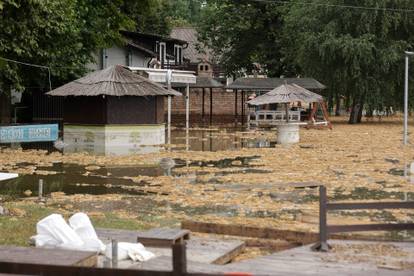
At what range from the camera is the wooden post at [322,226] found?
28.3 ft

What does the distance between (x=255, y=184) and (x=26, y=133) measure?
6.48m

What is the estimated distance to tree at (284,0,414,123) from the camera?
4738 centimetres

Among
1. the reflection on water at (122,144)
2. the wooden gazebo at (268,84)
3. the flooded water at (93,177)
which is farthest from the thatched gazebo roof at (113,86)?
the wooden gazebo at (268,84)

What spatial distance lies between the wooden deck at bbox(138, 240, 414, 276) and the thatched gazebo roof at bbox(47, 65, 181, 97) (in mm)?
21236

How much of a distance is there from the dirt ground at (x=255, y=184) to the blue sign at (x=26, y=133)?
1.28m

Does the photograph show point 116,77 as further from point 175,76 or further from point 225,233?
point 225,233

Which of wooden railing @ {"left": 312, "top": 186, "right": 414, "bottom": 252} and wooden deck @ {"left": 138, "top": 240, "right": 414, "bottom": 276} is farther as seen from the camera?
wooden railing @ {"left": 312, "top": 186, "right": 414, "bottom": 252}

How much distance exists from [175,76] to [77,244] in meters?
30.9

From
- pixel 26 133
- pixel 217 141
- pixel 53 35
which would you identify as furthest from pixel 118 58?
pixel 26 133

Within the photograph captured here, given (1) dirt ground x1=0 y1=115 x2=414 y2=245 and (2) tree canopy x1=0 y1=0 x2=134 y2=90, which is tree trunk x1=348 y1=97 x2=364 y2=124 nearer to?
(2) tree canopy x1=0 y1=0 x2=134 y2=90

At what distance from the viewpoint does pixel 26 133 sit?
18922 millimetres

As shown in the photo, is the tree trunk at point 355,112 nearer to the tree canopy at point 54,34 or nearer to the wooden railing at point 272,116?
the wooden railing at point 272,116

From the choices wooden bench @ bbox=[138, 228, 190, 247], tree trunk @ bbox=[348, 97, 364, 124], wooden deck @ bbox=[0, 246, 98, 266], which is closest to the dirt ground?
wooden bench @ bbox=[138, 228, 190, 247]

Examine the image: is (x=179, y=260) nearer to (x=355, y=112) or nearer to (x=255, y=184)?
(x=255, y=184)
